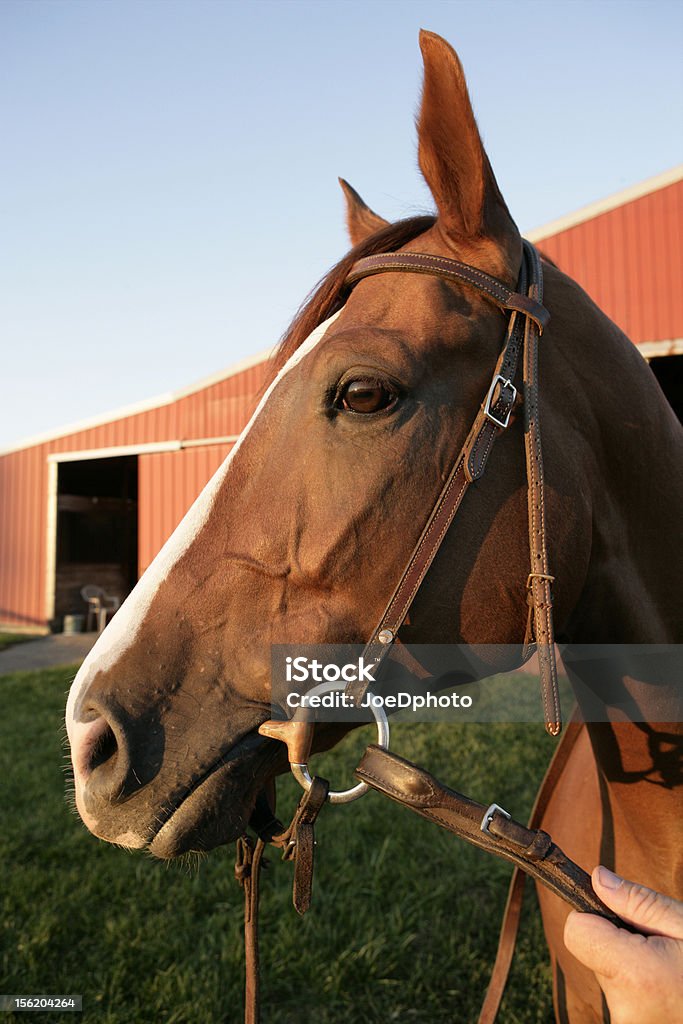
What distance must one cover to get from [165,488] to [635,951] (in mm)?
13759

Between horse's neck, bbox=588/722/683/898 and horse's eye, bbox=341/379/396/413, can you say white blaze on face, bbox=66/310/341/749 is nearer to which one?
horse's eye, bbox=341/379/396/413

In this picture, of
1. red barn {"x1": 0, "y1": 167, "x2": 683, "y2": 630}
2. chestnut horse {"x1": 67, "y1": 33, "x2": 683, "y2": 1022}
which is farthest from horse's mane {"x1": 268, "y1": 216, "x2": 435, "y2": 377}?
red barn {"x1": 0, "y1": 167, "x2": 683, "y2": 630}

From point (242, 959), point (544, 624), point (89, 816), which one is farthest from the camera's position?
point (242, 959)

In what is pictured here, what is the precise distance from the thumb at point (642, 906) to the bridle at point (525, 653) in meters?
0.07

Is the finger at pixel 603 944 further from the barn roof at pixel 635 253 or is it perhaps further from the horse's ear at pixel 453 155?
the barn roof at pixel 635 253

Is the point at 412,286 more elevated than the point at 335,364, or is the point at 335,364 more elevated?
the point at 412,286

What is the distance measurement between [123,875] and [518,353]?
158 inches

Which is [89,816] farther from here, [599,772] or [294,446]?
[599,772]

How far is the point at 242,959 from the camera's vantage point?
3.24 metres

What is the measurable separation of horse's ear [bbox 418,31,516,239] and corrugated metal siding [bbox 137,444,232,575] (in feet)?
39.5

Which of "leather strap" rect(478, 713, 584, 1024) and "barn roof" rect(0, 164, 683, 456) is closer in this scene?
"leather strap" rect(478, 713, 584, 1024)

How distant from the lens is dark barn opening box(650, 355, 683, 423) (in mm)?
9750

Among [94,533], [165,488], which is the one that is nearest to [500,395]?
[165,488]

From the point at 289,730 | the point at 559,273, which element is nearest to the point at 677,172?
the point at 559,273
